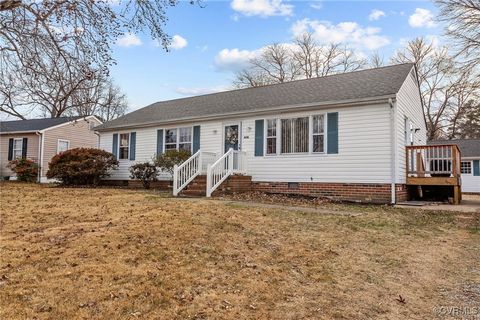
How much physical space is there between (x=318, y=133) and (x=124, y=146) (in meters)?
10.0

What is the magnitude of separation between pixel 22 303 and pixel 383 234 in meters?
5.50

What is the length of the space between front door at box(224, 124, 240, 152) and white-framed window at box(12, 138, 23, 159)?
1589 cm

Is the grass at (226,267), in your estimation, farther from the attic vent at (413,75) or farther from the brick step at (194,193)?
the attic vent at (413,75)

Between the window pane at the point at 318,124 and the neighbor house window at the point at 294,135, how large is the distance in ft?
0.88

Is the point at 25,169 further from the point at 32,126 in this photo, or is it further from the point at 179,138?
the point at 179,138

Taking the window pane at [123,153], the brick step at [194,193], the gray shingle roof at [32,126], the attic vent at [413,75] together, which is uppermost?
the attic vent at [413,75]

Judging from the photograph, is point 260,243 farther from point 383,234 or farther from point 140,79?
point 140,79

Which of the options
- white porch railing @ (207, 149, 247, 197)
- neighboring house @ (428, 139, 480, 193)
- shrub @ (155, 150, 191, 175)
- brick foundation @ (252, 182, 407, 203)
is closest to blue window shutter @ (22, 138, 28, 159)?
shrub @ (155, 150, 191, 175)

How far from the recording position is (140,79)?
8.43m

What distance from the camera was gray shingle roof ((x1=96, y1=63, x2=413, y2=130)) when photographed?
11828 millimetres

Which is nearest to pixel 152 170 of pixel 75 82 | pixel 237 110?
pixel 237 110

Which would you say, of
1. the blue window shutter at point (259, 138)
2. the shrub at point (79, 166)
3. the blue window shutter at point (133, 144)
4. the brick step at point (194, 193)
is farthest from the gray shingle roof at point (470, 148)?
the shrub at point (79, 166)

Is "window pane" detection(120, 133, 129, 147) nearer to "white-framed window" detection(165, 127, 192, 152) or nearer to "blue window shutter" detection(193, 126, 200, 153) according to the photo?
"white-framed window" detection(165, 127, 192, 152)

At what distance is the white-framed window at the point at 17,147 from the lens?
2309 centimetres
